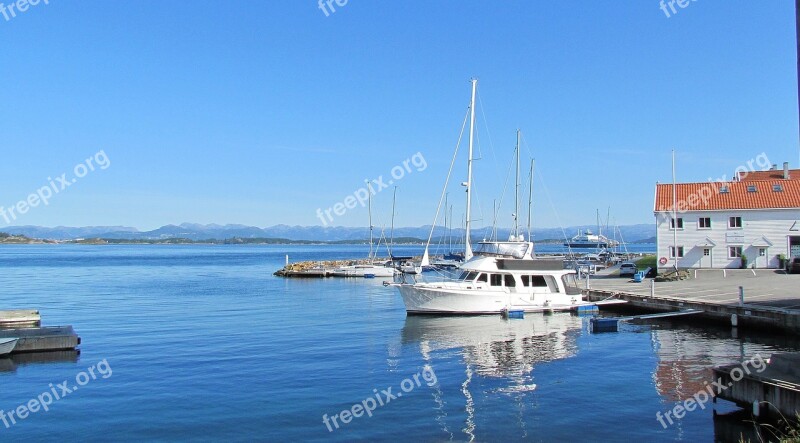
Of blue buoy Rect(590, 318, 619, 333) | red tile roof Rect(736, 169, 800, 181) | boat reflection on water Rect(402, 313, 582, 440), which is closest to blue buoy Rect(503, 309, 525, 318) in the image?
boat reflection on water Rect(402, 313, 582, 440)

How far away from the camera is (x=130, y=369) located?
917 inches

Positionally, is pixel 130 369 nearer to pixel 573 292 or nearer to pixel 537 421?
pixel 537 421

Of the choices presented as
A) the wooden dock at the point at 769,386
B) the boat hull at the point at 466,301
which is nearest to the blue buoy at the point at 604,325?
the boat hull at the point at 466,301

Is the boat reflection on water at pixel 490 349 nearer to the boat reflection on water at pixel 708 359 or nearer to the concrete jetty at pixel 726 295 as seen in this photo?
the boat reflection on water at pixel 708 359

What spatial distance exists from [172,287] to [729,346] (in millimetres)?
54023

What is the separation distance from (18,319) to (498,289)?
2597 cm

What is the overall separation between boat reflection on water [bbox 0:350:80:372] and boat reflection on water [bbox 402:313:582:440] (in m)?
14.0

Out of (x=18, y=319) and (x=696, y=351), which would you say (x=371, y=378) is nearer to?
(x=696, y=351)

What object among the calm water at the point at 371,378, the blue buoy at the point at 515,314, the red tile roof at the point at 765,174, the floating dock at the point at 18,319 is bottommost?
the calm water at the point at 371,378

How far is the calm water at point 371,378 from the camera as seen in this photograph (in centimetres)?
1609

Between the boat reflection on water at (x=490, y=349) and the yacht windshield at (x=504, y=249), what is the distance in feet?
13.5

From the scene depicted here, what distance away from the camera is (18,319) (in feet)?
109

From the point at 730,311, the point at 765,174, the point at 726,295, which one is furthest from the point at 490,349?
the point at 765,174

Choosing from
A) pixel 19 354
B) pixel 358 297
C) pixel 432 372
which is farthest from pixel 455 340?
pixel 358 297
